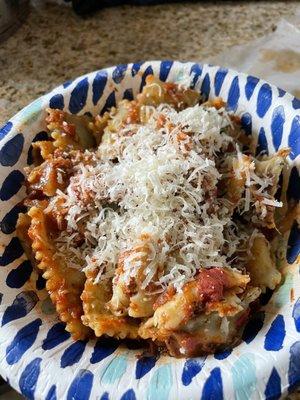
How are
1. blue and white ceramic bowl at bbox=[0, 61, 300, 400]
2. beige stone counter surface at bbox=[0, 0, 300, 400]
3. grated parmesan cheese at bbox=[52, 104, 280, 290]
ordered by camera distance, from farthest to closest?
beige stone counter surface at bbox=[0, 0, 300, 400], grated parmesan cheese at bbox=[52, 104, 280, 290], blue and white ceramic bowl at bbox=[0, 61, 300, 400]

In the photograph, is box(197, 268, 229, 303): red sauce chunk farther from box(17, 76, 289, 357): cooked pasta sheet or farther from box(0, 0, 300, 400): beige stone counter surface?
box(0, 0, 300, 400): beige stone counter surface

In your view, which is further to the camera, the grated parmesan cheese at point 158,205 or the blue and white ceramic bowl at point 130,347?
the grated parmesan cheese at point 158,205

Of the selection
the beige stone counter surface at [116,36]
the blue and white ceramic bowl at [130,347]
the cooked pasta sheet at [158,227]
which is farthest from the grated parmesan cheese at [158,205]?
the beige stone counter surface at [116,36]

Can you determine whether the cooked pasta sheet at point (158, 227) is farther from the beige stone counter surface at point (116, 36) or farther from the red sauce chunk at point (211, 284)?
the beige stone counter surface at point (116, 36)

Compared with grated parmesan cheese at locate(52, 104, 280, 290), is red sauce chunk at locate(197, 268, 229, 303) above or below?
below

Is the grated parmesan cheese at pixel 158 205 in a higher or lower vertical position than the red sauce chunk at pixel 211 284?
higher

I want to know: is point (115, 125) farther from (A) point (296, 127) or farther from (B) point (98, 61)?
(B) point (98, 61)

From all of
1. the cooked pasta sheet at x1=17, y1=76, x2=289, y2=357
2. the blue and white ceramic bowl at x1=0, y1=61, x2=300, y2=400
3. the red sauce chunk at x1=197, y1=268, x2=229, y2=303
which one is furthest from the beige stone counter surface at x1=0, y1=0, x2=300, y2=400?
the red sauce chunk at x1=197, y1=268, x2=229, y2=303
